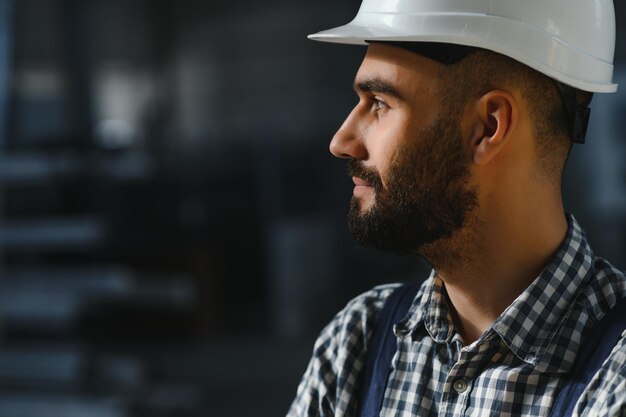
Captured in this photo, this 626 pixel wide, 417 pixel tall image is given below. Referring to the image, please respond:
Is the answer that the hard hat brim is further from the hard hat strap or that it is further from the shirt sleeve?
the shirt sleeve

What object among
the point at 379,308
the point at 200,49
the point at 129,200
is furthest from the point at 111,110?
the point at 379,308

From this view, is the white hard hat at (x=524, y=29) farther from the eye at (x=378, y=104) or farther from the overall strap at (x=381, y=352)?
the overall strap at (x=381, y=352)

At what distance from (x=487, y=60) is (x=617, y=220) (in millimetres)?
6152

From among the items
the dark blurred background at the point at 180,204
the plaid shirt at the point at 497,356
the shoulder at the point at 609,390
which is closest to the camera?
the shoulder at the point at 609,390

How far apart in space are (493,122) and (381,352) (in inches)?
15.7

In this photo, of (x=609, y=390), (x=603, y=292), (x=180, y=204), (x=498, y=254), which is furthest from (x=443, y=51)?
(x=180, y=204)

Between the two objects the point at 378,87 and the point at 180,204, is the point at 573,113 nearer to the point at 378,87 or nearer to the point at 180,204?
the point at 378,87

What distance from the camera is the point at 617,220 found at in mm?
7066

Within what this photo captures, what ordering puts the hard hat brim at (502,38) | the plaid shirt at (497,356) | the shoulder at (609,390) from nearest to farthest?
the shoulder at (609,390) < the plaid shirt at (497,356) < the hard hat brim at (502,38)

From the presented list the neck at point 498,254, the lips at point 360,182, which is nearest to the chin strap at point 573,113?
the neck at point 498,254

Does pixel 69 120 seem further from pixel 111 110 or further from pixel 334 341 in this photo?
pixel 111 110

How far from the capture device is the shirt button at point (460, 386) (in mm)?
1259

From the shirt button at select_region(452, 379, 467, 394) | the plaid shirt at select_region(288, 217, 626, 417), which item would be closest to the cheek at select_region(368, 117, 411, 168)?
the plaid shirt at select_region(288, 217, 626, 417)

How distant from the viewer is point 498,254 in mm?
1341
